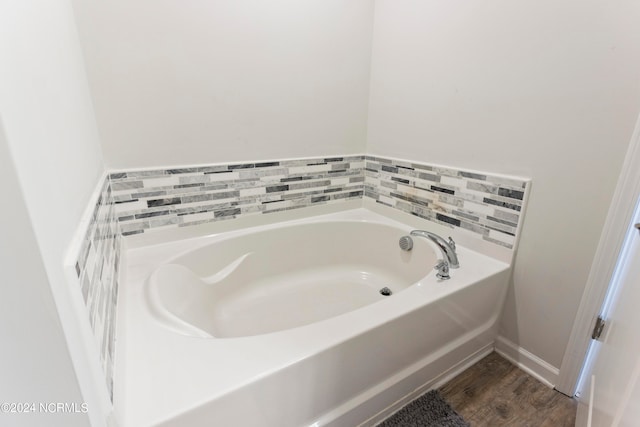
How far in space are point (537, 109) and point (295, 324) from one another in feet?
4.67

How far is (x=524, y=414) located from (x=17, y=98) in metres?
1.72

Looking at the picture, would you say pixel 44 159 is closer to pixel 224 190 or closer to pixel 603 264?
pixel 224 190

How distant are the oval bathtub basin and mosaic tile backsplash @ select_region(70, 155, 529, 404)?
0.18 meters

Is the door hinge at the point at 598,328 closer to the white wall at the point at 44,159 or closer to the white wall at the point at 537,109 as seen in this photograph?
the white wall at the point at 537,109

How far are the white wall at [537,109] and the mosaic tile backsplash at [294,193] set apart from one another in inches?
3.5

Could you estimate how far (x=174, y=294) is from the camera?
1242mm

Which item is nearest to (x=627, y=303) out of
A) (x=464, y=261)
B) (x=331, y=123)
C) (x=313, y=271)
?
(x=464, y=261)

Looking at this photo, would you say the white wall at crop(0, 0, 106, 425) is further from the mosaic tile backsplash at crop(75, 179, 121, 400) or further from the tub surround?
the tub surround

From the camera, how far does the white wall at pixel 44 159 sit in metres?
0.38

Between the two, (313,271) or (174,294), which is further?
(313,271)

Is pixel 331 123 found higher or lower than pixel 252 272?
higher

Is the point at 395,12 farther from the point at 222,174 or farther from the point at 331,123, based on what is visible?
the point at 222,174

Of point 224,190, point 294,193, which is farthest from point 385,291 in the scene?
point 224,190

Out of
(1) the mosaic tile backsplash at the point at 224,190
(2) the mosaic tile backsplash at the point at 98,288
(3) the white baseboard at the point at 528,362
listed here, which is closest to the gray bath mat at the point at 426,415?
(3) the white baseboard at the point at 528,362
